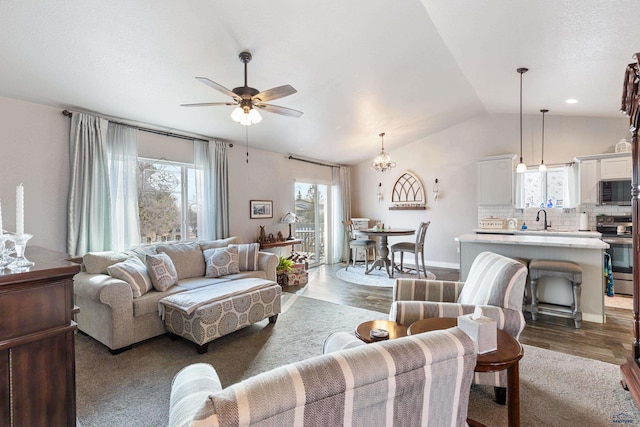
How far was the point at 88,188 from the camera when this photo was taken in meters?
3.48

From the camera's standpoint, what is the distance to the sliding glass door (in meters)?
6.92

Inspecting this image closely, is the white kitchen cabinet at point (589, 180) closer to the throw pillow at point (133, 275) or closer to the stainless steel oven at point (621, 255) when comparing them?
the stainless steel oven at point (621, 255)

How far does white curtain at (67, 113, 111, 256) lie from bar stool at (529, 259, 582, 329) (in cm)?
508

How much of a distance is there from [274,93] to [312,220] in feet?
15.7

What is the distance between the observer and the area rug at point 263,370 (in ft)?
6.48

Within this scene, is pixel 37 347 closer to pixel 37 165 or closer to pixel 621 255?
pixel 37 165

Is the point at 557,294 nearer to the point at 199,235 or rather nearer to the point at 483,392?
the point at 483,392

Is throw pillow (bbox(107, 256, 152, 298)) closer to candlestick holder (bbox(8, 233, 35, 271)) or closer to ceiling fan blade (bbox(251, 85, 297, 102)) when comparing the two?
candlestick holder (bbox(8, 233, 35, 271))

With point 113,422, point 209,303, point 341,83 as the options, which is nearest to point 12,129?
point 209,303

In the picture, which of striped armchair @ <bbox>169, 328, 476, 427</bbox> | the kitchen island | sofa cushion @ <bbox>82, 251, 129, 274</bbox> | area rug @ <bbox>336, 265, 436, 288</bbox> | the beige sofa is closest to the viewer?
striped armchair @ <bbox>169, 328, 476, 427</bbox>

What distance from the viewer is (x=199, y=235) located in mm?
4785

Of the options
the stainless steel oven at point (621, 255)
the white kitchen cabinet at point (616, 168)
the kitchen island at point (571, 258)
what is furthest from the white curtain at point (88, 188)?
the white kitchen cabinet at point (616, 168)

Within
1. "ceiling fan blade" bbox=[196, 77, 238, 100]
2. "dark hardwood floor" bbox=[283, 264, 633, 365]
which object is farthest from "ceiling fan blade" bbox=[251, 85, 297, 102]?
"dark hardwood floor" bbox=[283, 264, 633, 365]

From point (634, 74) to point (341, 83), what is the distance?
272cm
